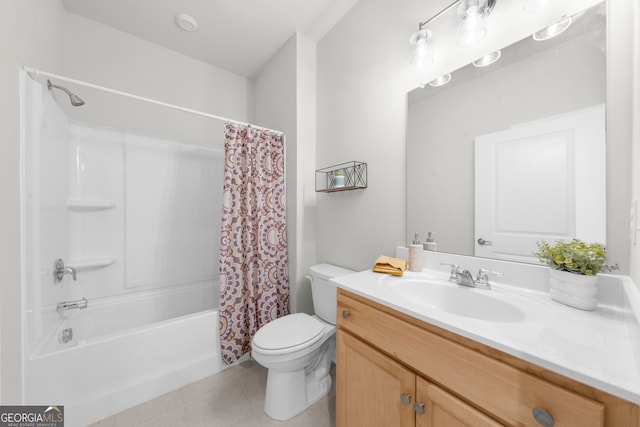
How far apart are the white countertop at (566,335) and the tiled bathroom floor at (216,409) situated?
0.96 m

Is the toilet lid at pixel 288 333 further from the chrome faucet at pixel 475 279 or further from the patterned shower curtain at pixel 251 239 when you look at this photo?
the chrome faucet at pixel 475 279

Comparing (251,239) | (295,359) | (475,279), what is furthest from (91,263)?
(475,279)

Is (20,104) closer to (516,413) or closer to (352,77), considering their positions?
(352,77)

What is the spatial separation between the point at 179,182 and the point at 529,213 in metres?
2.47

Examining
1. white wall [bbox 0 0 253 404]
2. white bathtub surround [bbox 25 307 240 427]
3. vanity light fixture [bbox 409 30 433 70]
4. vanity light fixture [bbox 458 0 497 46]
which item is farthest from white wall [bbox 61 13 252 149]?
vanity light fixture [bbox 458 0 497 46]

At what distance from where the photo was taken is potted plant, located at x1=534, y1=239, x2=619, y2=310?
2.35 feet

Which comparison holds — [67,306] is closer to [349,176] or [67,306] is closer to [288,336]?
[288,336]

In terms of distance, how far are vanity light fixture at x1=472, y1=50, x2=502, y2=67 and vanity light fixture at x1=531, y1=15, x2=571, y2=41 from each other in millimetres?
119

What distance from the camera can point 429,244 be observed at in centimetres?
A: 122

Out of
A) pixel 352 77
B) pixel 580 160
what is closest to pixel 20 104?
pixel 352 77

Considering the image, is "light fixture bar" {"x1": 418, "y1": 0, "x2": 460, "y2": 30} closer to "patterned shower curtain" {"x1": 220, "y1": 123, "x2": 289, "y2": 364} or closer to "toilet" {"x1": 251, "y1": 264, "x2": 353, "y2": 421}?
"patterned shower curtain" {"x1": 220, "y1": 123, "x2": 289, "y2": 364}

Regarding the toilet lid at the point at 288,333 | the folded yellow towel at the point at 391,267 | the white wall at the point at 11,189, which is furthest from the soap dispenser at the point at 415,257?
the white wall at the point at 11,189

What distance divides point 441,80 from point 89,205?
2.44 meters

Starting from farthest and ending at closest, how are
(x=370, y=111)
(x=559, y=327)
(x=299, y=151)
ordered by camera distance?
(x=299, y=151) < (x=370, y=111) < (x=559, y=327)
